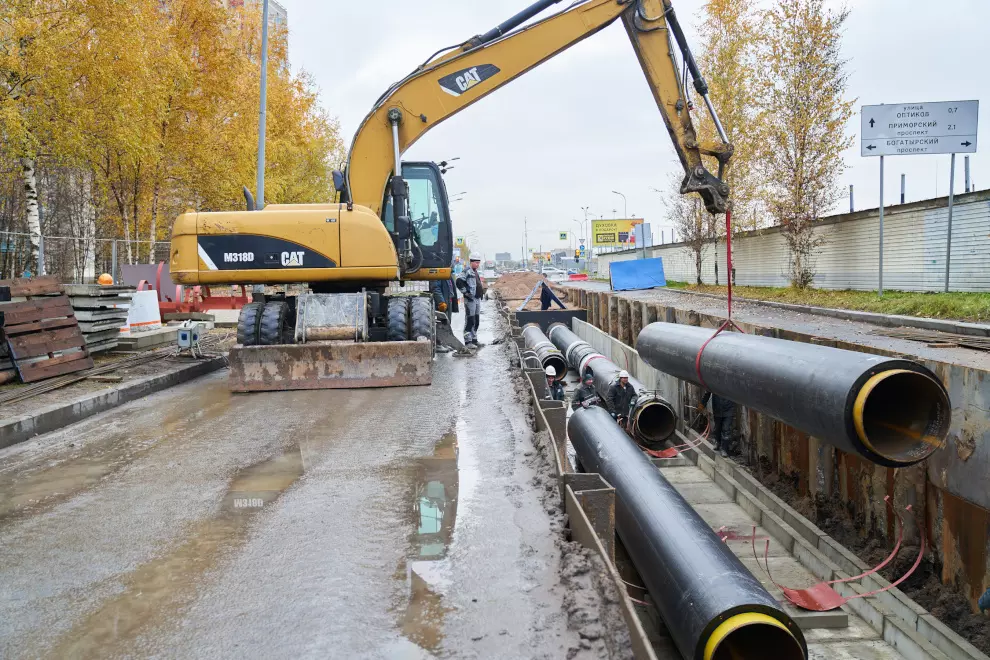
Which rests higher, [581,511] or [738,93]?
[738,93]

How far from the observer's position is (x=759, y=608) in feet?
12.6

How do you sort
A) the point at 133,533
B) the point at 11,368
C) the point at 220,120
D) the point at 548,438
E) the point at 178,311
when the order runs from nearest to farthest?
the point at 133,533, the point at 548,438, the point at 11,368, the point at 178,311, the point at 220,120

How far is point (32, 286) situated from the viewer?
30.2 feet

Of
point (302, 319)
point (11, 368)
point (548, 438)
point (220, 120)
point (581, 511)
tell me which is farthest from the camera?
point (220, 120)

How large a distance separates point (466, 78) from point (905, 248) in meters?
12.3

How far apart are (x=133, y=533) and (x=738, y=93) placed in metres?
22.3

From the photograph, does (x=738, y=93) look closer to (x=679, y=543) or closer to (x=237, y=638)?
(x=679, y=543)

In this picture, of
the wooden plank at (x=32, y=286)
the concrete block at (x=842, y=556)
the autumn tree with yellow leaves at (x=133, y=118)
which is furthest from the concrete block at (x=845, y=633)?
the autumn tree with yellow leaves at (x=133, y=118)

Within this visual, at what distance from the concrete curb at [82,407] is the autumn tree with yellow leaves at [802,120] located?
16.2 meters

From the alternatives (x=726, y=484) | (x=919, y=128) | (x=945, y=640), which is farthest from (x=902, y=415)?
(x=919, y=128)

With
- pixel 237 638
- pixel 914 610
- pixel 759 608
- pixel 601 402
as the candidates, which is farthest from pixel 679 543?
pixel 601 402

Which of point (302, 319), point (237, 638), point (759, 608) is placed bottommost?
point (759, 608)

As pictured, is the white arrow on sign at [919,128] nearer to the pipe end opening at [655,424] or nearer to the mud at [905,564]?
the pipe end opening at [655,424]

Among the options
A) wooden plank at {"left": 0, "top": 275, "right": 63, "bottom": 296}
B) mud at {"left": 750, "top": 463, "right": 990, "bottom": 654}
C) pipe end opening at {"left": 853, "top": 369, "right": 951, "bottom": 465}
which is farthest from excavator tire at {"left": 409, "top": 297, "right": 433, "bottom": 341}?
pipe end opening at {"left": 853, "top": 369, "right": 951, "bottom": 465}
